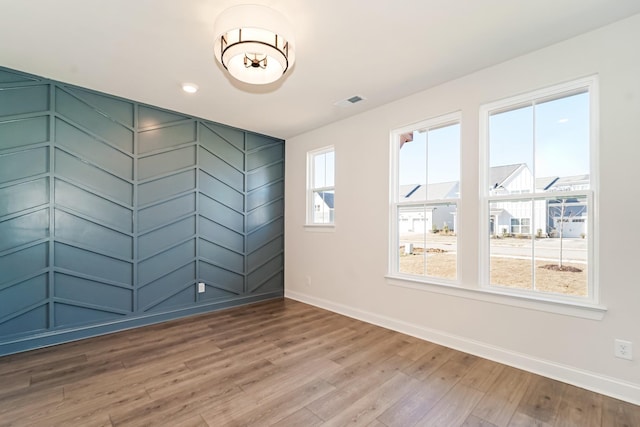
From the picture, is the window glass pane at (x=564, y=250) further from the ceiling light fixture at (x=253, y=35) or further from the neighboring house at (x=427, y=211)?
the ceiling light fixture at (x=253, y=35)

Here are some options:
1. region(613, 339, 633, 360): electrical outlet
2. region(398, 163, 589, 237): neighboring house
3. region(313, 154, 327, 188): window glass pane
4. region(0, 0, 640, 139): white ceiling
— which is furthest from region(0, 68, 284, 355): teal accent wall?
region(613, 339, 633, 360): electrical outlet

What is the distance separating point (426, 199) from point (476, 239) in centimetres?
68

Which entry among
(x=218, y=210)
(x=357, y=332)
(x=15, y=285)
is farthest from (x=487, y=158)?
(x=15, y=285)

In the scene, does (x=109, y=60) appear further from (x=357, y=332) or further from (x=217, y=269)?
(x=357, y=332)

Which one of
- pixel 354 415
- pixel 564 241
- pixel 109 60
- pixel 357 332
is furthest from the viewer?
pixel 357 332

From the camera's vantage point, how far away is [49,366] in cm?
243

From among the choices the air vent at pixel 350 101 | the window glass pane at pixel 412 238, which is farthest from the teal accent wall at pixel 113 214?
the window glass pane at pixel 412 238

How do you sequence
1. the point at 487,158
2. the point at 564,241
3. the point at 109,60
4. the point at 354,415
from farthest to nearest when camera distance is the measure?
the point at 487,158 → the point at 109,60 → the point at 564,241 → the point at 354,415

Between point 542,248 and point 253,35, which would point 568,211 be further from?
point 253,35

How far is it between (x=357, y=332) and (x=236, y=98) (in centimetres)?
301

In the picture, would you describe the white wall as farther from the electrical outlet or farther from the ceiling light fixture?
the ceiling light fixture

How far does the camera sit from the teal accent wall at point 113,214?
2.72m

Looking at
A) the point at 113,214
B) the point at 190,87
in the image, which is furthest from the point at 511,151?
the point at 113,214

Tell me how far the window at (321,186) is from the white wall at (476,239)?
7.1 inches
